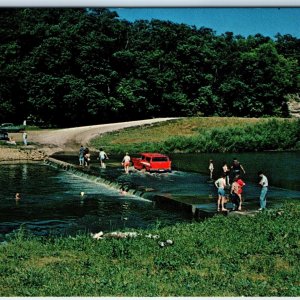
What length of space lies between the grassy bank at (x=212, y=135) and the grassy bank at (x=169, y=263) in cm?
182

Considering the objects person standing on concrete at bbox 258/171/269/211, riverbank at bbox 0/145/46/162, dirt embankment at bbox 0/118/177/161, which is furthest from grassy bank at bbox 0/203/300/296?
riverbank at bbox 0/145/46/162

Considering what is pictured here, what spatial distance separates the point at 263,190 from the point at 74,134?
12.8 ft

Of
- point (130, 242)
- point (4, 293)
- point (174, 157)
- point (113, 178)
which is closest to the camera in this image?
point (4, 293)

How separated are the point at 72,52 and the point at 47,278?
4946 mm

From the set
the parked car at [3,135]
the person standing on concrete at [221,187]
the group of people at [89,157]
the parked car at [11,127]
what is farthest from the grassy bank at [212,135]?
the parked car at [3,135]

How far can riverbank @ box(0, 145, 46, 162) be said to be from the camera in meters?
12.8

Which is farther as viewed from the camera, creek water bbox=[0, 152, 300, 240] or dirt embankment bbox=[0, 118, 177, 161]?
dirt embankment bbox=[0, 118, 177, 161]

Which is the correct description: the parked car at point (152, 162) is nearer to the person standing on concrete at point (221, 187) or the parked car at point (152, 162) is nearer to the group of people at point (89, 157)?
the group of people at point (89, 157)

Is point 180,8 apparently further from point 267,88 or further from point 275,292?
point 275,292

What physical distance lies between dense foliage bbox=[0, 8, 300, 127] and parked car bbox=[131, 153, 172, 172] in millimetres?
1258

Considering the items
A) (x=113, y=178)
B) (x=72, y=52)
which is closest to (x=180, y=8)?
(x=72, y=52)

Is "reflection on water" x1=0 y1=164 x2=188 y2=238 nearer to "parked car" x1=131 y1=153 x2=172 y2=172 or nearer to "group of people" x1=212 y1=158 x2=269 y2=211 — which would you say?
"parked car" x1=131 y1=153 x2=172 y2=172

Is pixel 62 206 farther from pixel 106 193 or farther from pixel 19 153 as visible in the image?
pixel 106 193

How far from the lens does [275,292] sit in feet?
25.9
